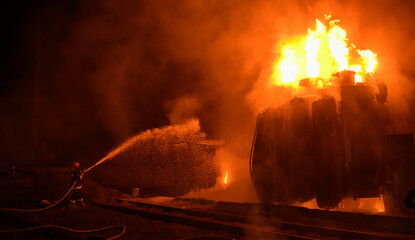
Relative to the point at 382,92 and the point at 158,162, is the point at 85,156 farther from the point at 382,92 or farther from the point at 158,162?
the point at 382,92

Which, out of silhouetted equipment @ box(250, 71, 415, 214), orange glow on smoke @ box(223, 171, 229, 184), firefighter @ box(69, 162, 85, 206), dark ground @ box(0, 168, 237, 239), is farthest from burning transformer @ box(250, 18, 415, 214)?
orange glow on smoke @ box(223, 171, 229, 184)

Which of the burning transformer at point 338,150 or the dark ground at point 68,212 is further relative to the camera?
the burning transformer at point 338,150

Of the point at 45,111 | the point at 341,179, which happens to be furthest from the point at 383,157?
the point at 45,111

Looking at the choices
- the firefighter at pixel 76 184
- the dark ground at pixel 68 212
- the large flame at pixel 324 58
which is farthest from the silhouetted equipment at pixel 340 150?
the firefighter at pixel 76 184

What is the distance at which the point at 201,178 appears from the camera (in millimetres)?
19750

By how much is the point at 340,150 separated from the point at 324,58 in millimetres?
4803

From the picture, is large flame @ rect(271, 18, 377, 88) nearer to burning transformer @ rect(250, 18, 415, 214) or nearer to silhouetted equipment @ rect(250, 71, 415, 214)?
burning transformer @ rect(250, 18, 415, 214)

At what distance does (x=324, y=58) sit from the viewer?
12.8 meters

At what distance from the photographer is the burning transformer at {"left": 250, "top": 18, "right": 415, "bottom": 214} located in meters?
9.30

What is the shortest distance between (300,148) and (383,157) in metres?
2.41

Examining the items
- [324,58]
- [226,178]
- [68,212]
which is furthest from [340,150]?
[226,178]

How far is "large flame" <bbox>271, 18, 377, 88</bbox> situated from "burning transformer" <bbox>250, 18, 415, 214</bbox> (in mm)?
1862

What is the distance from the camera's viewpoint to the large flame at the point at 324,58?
12391 mm

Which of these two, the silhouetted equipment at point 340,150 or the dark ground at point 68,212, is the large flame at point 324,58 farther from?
the dark ground at point 68,212
